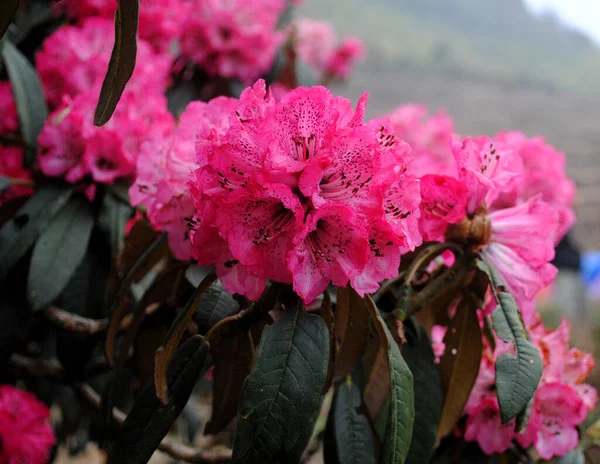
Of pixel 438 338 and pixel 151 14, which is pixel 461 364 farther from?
pixel 151 14

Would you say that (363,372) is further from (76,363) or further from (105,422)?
(76,363)

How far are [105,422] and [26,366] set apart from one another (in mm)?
467

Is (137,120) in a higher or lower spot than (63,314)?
higher

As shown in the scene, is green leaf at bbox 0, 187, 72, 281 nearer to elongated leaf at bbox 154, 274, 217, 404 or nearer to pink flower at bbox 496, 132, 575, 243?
elongated leaf at bbox 154, 274, 217, 404

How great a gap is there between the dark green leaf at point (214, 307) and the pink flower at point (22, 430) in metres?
0.52

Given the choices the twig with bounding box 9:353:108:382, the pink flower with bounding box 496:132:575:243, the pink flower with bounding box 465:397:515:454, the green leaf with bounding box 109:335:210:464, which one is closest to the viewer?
the green leaf with bounding box 109:335:210:464

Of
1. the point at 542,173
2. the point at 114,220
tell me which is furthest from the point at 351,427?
the point at 542,173

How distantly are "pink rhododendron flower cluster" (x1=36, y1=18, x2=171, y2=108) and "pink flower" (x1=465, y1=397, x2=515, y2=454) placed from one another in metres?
0.74

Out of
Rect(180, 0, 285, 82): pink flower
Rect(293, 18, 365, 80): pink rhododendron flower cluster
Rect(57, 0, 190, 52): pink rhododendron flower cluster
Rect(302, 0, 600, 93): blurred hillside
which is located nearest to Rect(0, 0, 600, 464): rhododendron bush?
Rect(57, 0, 190, 52): pink rhododendron flower cluster

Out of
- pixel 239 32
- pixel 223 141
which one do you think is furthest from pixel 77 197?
pixel 239 32

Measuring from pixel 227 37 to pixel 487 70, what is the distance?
16442 millimetres

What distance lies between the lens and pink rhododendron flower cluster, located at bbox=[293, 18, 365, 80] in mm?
2900

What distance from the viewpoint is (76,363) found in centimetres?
98

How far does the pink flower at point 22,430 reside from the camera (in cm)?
96
